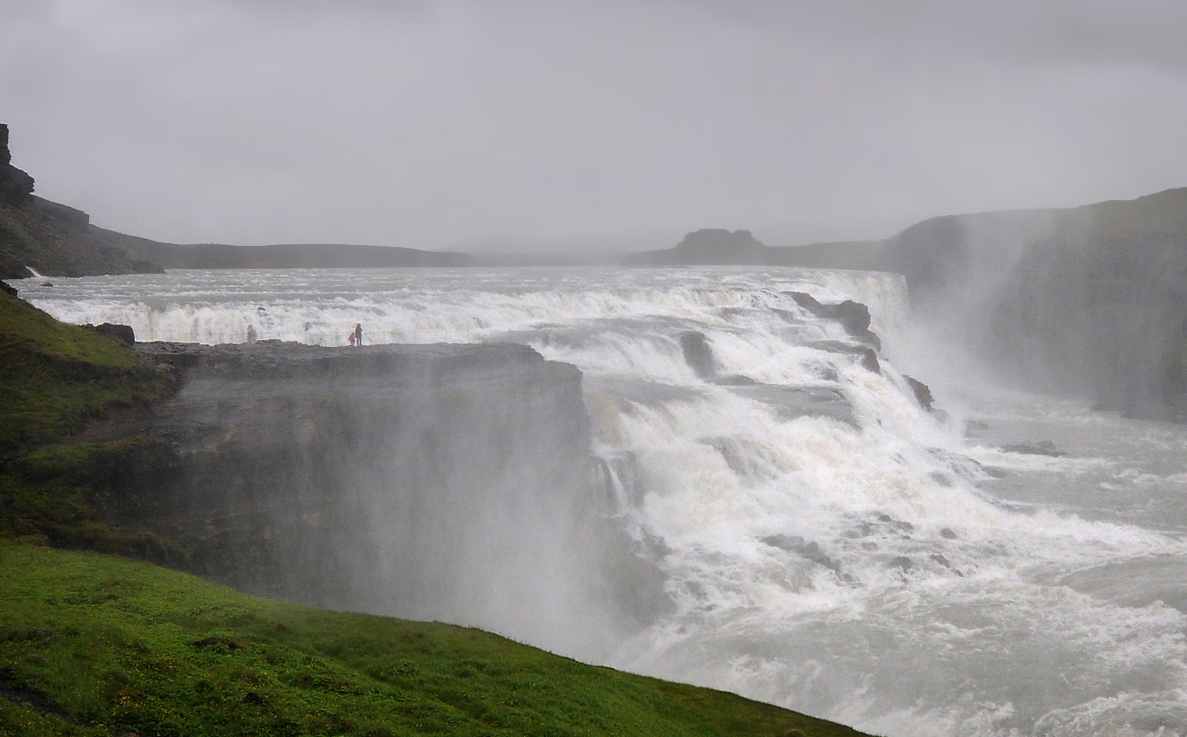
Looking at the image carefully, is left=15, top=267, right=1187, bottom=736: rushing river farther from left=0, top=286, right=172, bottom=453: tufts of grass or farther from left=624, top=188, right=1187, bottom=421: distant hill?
left=0, top=286, right=172, bottom=453: tufts of grass

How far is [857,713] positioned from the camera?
60.4 ft

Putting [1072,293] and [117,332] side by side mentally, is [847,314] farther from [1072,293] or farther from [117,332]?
[117,332]

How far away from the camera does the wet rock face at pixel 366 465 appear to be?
2017cm

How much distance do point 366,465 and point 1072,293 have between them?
54652 millimetres

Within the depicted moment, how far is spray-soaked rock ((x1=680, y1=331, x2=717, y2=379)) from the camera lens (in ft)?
128

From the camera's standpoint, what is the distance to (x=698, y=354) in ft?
129

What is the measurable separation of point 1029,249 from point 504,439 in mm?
58584

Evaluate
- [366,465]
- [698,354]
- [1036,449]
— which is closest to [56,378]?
[366,465]

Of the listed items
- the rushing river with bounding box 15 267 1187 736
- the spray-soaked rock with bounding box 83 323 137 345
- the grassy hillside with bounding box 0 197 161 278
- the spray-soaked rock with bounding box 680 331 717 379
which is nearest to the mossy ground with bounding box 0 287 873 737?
the spray-soaked rock with bounding box 83 323 137 345

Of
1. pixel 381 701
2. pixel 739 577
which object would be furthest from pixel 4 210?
pixel 381 701

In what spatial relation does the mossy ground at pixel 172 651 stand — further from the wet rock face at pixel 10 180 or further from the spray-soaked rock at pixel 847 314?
the wet rock face at pixel 10 180

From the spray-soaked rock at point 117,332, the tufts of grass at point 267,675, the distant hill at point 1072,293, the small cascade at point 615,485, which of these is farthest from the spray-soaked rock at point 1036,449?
the spray-soaked rock at point 117,332

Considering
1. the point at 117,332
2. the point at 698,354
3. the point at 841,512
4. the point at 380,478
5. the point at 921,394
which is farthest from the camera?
the point at 921,394

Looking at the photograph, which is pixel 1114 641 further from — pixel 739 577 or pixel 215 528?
pixel 215 528
